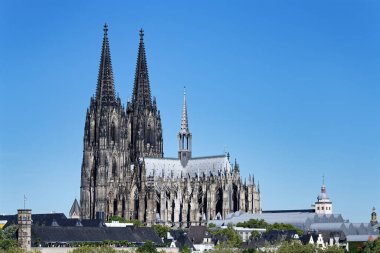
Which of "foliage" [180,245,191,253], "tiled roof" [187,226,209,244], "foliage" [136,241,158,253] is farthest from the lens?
"tiled roof" [187,226,209,244]

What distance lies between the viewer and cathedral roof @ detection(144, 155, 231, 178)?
627ft

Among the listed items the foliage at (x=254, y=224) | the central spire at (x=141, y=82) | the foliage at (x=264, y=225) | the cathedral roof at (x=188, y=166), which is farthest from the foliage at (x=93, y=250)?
the central spire at (x=141, y=82)

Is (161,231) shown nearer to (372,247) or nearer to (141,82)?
(372,247)

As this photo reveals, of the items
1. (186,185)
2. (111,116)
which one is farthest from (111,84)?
(186,185)

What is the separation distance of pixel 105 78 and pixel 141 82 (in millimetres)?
9256

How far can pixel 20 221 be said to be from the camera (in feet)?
387

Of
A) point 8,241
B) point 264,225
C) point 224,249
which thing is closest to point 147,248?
point 224,249

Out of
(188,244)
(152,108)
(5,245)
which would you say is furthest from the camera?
(152,108)

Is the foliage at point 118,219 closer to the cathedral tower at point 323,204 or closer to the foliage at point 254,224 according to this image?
the foliage at point 254,224

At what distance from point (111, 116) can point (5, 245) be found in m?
77.4

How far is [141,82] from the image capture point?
197500 millimetres

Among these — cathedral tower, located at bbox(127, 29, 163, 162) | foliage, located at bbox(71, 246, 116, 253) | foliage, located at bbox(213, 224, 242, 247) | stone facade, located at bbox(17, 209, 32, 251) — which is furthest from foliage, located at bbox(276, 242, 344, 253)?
cathedral tower, located at bbox(127, 29, 163, 162)

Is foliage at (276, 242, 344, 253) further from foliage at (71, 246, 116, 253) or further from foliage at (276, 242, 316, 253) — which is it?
foliage at (71, 246, 116, 253)

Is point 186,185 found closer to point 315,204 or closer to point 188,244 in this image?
point 315,204
